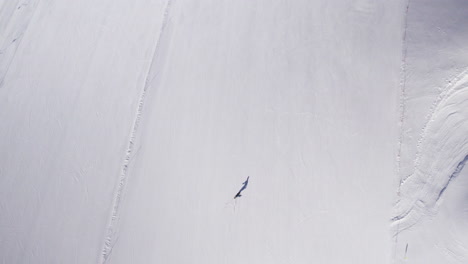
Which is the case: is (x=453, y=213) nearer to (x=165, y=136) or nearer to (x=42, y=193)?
(x=165, y=136)

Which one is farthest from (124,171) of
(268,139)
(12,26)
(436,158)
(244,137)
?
(436,158)

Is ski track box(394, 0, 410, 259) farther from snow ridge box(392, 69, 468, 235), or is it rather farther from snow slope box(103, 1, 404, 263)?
snow ridge box(392, 69, 468, 235)

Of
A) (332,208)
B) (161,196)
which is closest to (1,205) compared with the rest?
(161,196)

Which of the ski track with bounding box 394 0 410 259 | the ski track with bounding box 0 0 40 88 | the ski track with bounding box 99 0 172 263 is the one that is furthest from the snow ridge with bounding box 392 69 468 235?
the ski track with bounding box 0 0 40 88

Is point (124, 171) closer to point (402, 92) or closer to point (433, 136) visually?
point (402, 92)

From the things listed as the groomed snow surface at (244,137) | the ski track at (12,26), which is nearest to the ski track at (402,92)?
the groomed snow surface at (244,137)
